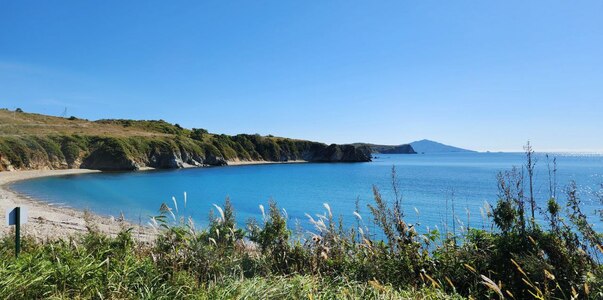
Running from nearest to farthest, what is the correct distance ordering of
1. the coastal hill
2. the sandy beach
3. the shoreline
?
the shoreline
the sandy beach
the coastal hill

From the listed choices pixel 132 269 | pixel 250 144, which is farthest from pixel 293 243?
pixel 250 144

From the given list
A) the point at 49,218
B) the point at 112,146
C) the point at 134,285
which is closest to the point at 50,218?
the point at 49,218

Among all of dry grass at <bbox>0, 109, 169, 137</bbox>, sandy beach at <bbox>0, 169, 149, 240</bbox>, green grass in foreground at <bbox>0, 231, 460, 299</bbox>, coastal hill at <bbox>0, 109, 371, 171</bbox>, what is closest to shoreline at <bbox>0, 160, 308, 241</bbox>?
sandy beach at <bbox>0, 169, 149, 240</bbox>

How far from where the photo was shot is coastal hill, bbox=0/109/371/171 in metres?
69.6

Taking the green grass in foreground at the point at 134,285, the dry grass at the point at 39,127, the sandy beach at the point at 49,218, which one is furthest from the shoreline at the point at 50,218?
the dry grass at the point at 39,127

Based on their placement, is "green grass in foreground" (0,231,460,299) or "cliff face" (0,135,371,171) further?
"cliff face" (0,135,371,171)

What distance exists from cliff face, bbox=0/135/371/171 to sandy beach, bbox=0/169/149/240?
13.7 ft

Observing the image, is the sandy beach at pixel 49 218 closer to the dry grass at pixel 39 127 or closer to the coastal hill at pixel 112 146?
the coastal hill at pixel 112 146

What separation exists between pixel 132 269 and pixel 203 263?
0.99 m

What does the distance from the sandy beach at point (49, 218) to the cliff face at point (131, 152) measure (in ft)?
13.7

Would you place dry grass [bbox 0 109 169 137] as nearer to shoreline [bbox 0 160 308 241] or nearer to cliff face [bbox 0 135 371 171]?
cliff face [bbox 0 135 371 171]

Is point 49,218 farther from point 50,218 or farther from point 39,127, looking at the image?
point 39,127

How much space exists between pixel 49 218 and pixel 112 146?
6761 cm

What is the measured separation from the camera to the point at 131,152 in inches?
3408
